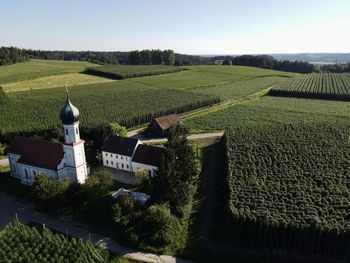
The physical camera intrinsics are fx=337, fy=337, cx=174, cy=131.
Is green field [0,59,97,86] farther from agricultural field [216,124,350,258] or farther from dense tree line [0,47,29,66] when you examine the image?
agricultural field [216,124,350,258]

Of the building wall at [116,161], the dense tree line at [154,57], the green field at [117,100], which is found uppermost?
the dense tree line at [154,57]

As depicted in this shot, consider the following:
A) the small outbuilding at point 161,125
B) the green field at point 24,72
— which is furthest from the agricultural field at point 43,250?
the green field at point 24,72

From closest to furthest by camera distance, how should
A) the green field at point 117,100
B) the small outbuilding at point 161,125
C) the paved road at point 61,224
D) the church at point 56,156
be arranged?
the paved road at point 61,224 < the church at point 56,156 < the small outbuilding at point 161,125 < the green field at point 117,100

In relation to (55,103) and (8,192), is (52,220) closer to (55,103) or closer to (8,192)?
A: (8,192)

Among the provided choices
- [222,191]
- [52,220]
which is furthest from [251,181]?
[52,220]

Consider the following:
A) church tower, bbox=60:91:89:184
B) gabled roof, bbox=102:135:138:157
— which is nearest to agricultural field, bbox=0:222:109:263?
church tower, bbox=60:91:89:184

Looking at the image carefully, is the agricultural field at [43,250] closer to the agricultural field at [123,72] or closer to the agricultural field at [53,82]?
the agricultural field at [53,82]
